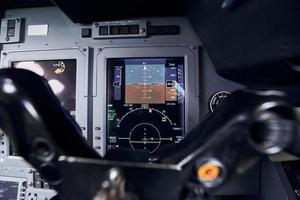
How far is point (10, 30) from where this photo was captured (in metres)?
2.27

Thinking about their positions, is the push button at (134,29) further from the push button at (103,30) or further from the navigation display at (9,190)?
the navigation display at (9,190)

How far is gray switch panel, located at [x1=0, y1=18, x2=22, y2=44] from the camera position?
2.25 m

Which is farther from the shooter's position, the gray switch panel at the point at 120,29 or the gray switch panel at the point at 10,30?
the gray switch panel at the point at 10,30

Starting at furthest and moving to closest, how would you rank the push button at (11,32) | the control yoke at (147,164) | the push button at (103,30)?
1. the push button at (11,32)
2. the push button at (103,30)
3. the control yoke at (147,164)

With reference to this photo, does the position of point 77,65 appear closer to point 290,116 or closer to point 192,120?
point 192,120

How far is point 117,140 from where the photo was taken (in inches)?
81.9

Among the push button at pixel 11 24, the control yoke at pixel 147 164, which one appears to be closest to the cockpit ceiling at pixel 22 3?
the push button at pixel 11 24

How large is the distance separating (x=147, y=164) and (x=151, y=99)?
1.46m

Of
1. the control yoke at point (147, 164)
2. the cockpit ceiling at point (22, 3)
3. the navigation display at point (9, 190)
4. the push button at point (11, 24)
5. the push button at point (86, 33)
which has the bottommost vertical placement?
the navigation display at point (9, 190)

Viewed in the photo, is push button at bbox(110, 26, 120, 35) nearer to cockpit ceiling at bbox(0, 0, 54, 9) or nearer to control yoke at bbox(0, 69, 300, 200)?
cockpit ceiling at bbox(0, 0, 54, 9)

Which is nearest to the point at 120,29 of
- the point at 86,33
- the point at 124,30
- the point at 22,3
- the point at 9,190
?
the point at 124,30

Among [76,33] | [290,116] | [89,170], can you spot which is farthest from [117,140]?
[290,116]

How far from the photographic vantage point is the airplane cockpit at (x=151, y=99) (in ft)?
1.87

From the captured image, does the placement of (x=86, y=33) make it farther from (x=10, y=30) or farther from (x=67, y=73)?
(x=10, y=30)
